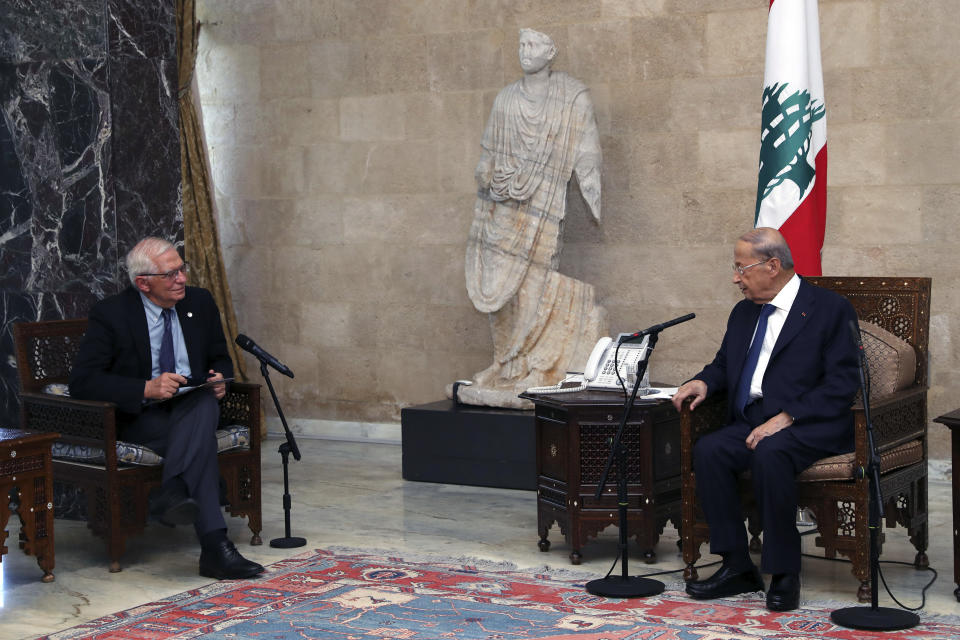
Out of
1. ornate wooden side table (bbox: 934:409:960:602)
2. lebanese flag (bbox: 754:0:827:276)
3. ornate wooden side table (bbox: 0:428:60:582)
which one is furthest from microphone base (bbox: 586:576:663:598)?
ornate wooden side table (bbox: 0:428:60:582)

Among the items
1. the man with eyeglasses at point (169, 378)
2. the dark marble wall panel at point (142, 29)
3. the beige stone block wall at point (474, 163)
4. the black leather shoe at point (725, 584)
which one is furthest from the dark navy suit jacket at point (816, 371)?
Answer: the dark marble wall panel at point (142, 29)

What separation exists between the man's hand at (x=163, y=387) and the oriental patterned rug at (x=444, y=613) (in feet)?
2.78

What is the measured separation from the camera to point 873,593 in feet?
15.1

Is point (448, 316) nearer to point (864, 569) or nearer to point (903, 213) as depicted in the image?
point (903, 213)

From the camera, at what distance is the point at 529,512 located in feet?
22.1

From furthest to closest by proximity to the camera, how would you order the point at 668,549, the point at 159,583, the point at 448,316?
the point at 448,316
the point at 668,549
the point at 159,583

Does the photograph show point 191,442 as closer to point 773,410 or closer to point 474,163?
point 773,410

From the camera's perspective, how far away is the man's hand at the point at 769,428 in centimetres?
494

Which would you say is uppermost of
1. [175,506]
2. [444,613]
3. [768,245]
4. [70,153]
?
[70,153]

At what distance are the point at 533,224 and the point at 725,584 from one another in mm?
3041

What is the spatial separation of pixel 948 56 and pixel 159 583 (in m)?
5.06

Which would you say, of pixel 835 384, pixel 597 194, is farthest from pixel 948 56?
pixel 835 384

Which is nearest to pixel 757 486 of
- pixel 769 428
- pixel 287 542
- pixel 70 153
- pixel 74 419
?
pixel 769 428

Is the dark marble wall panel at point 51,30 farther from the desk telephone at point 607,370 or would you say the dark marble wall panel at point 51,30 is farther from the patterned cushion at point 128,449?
the desk telephone at point 607,370
